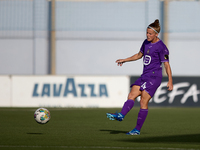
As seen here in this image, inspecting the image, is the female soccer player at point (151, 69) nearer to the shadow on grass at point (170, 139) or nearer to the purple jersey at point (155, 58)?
the purple jersey at point (155, 58)

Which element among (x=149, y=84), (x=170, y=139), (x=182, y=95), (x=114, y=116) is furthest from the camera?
(x=182, y=95)

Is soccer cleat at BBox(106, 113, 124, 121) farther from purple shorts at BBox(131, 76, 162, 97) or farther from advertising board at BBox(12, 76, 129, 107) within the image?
advertising board at BBox(12, 76, 129, 107)

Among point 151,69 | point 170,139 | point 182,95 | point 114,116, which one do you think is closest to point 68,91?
point 182,95

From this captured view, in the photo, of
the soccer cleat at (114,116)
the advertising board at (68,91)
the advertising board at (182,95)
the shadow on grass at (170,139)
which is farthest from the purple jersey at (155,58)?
the advertising board at (182,95)

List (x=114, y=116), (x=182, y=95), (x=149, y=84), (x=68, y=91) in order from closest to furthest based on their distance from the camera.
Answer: (x=114, y=116) < (x=149, y=84) < (x=68, y=91) < (x=182, y=95)

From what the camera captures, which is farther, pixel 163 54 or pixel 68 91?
pixel 68 91

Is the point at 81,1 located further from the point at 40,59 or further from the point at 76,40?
the point at 40,59

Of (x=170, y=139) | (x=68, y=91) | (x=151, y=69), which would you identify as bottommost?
(x=170, y=139)

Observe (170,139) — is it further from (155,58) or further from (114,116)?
(155,58)

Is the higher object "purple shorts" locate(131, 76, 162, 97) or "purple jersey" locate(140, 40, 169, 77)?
"purple jersey" locate(140, 40, 169, 77)

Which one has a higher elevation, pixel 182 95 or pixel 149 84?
pixel 149 84

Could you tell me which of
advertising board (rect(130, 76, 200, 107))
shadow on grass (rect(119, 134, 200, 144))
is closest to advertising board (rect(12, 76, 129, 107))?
advertising board (rect(130, 76, 200, 107))

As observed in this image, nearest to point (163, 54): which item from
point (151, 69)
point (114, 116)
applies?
point (151, 69)

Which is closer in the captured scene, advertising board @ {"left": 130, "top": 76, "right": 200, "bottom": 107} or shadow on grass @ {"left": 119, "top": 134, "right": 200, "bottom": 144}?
shadow on grass @ {"left": 119, "top": 134, "right": 200, "bottom": 144}
